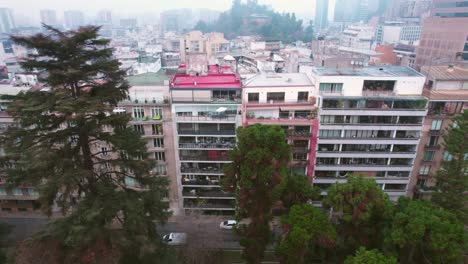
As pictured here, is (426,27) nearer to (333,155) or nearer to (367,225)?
(333,155)

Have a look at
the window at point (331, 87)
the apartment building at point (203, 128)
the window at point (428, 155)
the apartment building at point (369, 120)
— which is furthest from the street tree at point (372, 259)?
the window at point (428, 155)

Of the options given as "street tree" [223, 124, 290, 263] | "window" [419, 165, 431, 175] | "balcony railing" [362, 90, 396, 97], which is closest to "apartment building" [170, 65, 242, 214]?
"street tree" [223, 124, 290, 263]

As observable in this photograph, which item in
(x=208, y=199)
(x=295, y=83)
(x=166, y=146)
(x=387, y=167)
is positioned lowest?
(x=208, y=199)

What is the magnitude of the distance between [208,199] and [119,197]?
26187mm

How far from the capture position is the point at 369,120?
135 feet

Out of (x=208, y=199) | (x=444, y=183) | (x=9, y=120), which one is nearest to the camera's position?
(x=444, y=183)

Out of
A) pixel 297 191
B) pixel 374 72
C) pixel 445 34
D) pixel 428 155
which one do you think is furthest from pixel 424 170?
pixel 445 34

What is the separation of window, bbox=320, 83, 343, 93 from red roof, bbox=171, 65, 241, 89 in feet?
38.5

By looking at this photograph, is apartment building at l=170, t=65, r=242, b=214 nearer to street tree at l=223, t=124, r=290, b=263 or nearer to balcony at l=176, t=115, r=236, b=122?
balcony at l=176, t=115, r=236, b=122

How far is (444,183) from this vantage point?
36094mm

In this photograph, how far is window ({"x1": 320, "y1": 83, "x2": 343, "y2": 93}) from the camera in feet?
134

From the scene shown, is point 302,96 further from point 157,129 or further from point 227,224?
point 227,224

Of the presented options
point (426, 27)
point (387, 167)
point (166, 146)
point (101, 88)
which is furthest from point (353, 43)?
point (101, 88)

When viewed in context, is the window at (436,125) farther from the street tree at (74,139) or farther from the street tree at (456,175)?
the street tree at (74,139)
